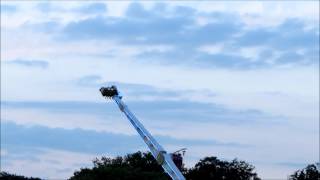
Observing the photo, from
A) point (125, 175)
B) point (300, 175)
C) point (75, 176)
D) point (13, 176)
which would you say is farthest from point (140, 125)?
point (13, 176)

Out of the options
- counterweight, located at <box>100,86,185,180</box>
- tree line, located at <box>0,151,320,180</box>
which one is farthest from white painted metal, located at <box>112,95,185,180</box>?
tree line, located at <box>0,151,320,180</box>

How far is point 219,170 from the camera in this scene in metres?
172

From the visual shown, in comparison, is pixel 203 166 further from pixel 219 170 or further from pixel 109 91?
pixel 109 91

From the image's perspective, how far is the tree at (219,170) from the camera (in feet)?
558

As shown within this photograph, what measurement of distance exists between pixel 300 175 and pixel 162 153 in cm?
9381

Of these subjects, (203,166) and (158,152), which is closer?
(158,152)

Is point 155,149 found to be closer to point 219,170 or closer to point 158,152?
point 158,152

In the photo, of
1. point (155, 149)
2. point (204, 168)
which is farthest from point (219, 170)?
point (155, 149)

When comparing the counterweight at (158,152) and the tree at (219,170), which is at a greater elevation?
the tree at (219,170)

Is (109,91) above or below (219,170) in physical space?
below

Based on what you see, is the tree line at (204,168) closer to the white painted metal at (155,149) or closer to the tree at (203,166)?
the tree at (203,166)

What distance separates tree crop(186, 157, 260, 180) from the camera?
170 m

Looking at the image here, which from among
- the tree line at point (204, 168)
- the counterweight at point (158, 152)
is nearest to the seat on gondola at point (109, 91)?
the counterweight at point (158, 152)

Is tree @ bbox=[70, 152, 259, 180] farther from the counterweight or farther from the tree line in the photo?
the counterweight
